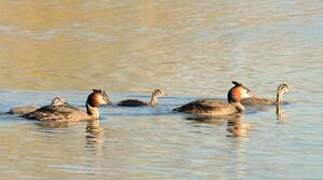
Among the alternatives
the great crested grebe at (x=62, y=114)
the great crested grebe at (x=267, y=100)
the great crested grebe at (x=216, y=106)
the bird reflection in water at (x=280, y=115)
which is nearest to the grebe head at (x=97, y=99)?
the great crested grebe at (x=62, y=114)

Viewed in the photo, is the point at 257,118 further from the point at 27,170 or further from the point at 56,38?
the point at 56,38


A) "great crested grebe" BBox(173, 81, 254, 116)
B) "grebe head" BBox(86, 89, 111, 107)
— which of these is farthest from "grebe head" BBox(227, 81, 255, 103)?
"grebe head" BBox(86, 89, 111, 107)

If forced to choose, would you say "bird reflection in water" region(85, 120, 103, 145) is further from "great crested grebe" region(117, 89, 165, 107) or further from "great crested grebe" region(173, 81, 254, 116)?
"great crested grebe" region(173, 81, 254, 116)

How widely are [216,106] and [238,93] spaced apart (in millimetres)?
1294

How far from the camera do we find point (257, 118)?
80.0 feet

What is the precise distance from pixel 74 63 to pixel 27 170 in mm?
15092

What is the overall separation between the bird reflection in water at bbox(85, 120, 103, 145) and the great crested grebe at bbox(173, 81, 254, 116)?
2032 millimetres

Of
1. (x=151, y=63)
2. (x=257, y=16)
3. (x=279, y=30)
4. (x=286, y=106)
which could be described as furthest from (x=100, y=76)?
(x=257, y=16)

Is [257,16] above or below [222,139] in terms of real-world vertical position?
above

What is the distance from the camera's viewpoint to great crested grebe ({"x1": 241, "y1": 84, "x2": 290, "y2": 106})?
26.0m

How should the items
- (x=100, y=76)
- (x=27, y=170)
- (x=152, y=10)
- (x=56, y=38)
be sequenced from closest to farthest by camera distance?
(x=27, y=170) → (x=100, y=76) → (x=56, y=38) → (x=152, y=10)

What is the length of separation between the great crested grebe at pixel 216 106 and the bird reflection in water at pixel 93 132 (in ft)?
6.67

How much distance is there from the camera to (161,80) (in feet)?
96.2

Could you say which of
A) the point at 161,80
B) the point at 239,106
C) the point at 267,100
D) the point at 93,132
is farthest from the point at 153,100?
the point at 93,132
